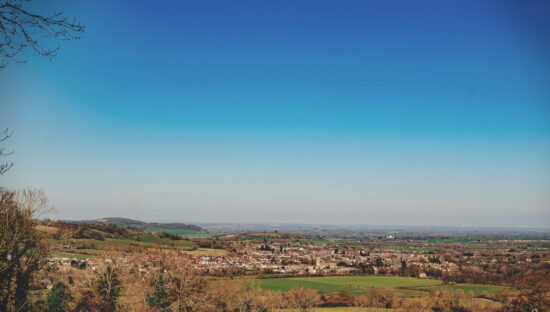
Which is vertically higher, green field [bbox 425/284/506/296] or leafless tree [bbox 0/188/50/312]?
leafless tree [bbox 0/188/50/312]

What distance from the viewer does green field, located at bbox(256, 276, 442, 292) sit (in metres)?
65.8

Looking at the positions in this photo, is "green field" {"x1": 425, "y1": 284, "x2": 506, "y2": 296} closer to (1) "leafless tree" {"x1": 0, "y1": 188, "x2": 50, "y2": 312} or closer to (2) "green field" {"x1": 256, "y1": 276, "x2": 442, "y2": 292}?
(2) "green field" {"x1": 256, "y1": 276, "x2": 442, "y2": 292}

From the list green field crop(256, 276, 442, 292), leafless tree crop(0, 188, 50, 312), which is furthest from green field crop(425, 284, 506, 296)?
leafless tree crop(0, 188, 50, 312)

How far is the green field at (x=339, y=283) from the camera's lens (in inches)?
2590

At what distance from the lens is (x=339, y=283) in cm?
7294

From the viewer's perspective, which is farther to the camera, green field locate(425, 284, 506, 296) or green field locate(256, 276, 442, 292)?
green field locate(256, 276, 442, 292)

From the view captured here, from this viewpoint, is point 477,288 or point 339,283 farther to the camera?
point 339,283

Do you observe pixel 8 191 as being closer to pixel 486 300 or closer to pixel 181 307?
pixel 181 307

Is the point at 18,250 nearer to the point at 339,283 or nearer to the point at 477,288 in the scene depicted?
the point at 339,283

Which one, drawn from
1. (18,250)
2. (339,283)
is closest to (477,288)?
(339,283)

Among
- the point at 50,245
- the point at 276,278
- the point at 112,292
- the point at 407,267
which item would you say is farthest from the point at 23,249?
the point at 407,267

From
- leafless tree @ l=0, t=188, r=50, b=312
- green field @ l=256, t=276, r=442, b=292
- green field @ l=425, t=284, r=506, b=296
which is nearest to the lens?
leafless tree @ l=0, t=188, r=50, b=312

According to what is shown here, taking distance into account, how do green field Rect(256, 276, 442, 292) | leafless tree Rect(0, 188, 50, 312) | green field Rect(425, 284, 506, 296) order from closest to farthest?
leafless tree Rect(0, 188, 50, 312)
green field Rect(425, 284, 506, 296)
green field Rect(256, 276, 442, 292)

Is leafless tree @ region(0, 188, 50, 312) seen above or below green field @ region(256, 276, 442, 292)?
above
